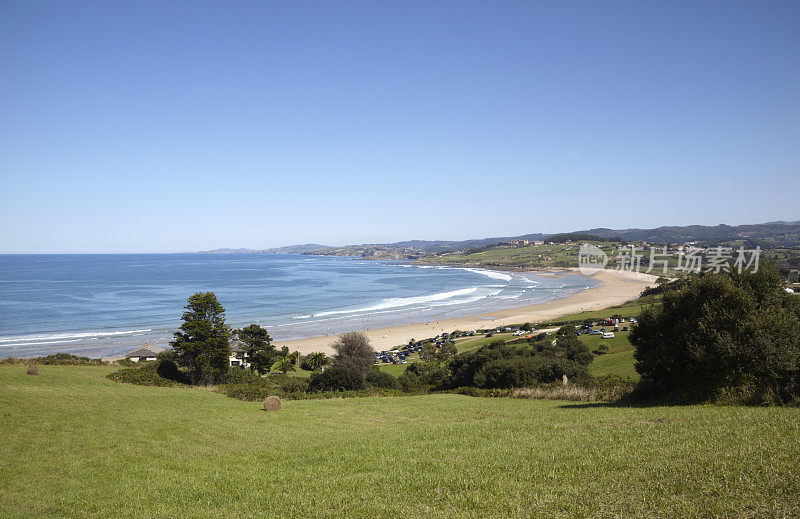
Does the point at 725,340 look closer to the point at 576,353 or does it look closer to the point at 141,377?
the point at 576,353

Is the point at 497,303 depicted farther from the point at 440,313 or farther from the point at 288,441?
the point at 288,441

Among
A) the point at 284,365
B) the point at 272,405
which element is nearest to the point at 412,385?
the point at 284,365

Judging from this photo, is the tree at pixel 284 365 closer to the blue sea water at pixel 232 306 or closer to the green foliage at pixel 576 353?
the blue sea water at pixel 232 306

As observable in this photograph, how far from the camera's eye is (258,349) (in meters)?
43.6

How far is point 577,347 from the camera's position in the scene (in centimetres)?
3522

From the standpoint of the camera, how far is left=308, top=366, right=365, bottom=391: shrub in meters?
28.7

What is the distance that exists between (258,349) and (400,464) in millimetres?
37416

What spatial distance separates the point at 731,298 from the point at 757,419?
702 centimetres

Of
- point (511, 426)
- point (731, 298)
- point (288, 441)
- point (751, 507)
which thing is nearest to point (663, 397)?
point (731, 298)

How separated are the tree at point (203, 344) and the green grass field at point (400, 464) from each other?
1391 centimetres

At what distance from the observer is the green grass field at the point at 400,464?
6.61m

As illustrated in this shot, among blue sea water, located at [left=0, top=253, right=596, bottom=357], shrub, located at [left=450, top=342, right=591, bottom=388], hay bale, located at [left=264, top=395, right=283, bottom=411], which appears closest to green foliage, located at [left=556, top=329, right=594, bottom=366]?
shrub, located at [left=450, top=342, right=591, bottom=388]

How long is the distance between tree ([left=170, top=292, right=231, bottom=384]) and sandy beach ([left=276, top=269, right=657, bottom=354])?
21.4 meters

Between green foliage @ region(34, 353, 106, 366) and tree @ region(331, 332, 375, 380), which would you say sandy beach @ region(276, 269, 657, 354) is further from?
green foliage @ region(34, 353, 106, 366)
